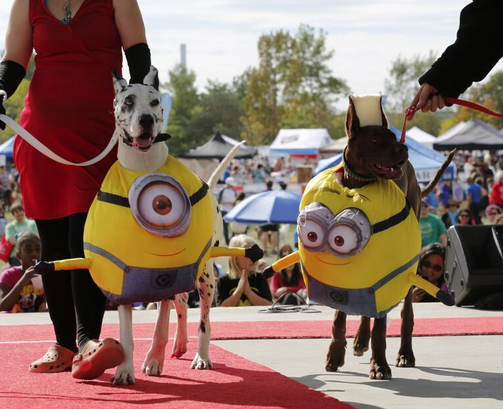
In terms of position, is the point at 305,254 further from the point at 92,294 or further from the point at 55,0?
the point at 55,0

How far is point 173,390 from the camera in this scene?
4512mm

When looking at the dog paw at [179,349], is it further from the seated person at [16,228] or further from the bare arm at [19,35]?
the seated person at [16,228]

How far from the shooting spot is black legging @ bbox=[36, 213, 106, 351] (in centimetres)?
481

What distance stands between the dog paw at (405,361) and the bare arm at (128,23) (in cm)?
→ 215

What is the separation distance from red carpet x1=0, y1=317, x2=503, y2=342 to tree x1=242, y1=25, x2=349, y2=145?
62900mm

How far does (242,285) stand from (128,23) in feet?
14.4

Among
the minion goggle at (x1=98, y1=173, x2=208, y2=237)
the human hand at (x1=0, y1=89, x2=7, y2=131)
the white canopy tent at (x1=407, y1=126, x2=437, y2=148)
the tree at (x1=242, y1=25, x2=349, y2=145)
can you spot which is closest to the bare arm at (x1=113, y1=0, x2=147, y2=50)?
the human hand at (x1=0, y1=89, x2=7, y2=131)

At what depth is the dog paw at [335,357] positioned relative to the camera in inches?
208

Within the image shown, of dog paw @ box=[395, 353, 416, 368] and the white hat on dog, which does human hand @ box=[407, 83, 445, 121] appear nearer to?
the white hat on dog

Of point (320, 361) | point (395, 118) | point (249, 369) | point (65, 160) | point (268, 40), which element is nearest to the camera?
point (65, 160)

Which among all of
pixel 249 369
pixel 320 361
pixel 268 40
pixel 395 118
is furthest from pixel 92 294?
pixel 395 118

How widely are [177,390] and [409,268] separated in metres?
1.23

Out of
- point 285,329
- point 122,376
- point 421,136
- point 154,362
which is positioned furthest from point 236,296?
point 421,136

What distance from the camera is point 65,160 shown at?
4836 millimetres
